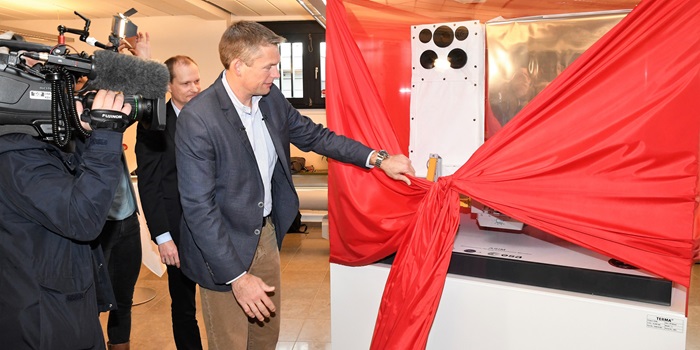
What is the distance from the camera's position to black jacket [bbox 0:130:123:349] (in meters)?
1.32

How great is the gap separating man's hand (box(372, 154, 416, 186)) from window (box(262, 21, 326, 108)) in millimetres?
4614

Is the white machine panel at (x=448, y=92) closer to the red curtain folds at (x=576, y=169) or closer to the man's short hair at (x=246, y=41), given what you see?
the red curtain folds at (x=576, y=169)

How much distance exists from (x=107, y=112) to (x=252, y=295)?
28.9 inches

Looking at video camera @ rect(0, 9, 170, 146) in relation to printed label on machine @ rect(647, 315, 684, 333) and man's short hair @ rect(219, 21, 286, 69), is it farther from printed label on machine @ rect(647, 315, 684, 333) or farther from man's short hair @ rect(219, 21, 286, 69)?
printed label on machine @ rect(647, 315, 684, 333)

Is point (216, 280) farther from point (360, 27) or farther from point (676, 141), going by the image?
point (676, 141)

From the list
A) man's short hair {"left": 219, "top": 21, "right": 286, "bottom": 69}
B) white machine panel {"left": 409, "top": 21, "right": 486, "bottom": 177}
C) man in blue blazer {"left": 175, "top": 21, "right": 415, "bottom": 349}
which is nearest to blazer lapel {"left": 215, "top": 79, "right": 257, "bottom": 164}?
man in blue blazer {"left": 175, "top": 21, "right": 415, "bottom": 349}

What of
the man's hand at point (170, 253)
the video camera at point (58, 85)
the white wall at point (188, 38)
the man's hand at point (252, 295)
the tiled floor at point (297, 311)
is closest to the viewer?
the video camera at point (58, 85)

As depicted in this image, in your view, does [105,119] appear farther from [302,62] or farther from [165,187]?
[302,62]

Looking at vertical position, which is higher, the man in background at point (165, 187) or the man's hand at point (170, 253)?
the man in background at point (165, 187)

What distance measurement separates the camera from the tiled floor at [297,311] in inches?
124

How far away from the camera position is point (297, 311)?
3652 millimetres

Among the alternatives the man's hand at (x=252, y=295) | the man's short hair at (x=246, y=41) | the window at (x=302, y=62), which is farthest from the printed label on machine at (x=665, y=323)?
the window at (x=302, y=62)

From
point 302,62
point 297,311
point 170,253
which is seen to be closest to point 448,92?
point 170,253

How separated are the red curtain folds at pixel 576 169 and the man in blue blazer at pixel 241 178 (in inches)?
6.7
